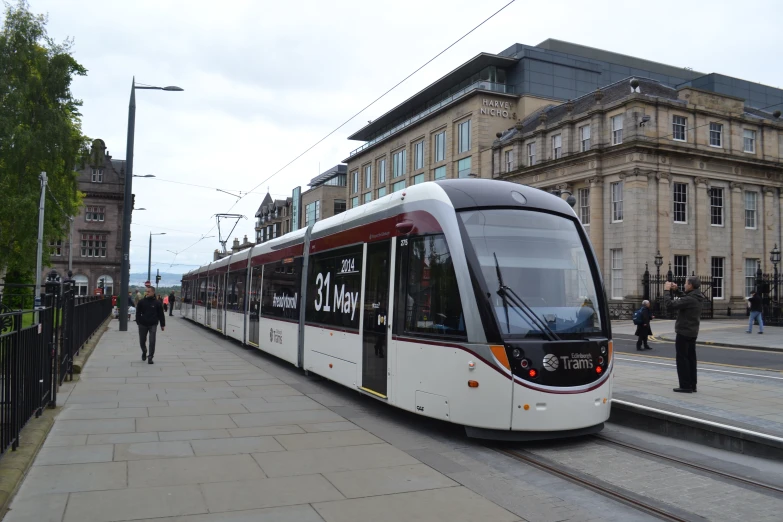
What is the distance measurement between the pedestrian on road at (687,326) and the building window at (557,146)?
32.9 meters

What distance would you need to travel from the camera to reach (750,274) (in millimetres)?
40812

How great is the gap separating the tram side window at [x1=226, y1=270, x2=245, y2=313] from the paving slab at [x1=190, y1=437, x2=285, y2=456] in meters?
12.6

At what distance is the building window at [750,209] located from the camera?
41188 millimetres

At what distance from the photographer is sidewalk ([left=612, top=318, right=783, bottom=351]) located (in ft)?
71.2

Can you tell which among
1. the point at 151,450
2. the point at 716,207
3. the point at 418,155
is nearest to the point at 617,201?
the point at 716,207

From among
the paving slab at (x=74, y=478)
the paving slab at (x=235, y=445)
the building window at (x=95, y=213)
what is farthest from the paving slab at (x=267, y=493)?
the building window at (x=95, y=213)

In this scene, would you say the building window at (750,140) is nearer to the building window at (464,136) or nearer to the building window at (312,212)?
the building window at (464,136)

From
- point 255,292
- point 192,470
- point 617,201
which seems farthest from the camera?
point 617,201

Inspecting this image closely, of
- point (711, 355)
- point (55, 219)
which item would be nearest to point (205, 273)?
point (55, 219)

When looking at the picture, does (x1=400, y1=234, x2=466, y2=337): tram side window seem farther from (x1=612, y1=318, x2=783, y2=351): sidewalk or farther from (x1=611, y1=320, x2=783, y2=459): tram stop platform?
(x1=612, y1=318, x2=783, y2=351): sidewalk

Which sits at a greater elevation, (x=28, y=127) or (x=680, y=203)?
(x=28, y=127)

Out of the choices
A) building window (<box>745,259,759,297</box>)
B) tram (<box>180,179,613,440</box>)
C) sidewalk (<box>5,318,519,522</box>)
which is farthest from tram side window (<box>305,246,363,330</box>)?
building window (<box>745,259,759,297</box>)

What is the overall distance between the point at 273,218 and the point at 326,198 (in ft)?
93.5

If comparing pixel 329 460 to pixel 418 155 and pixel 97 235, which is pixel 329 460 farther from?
pixel 97 235
